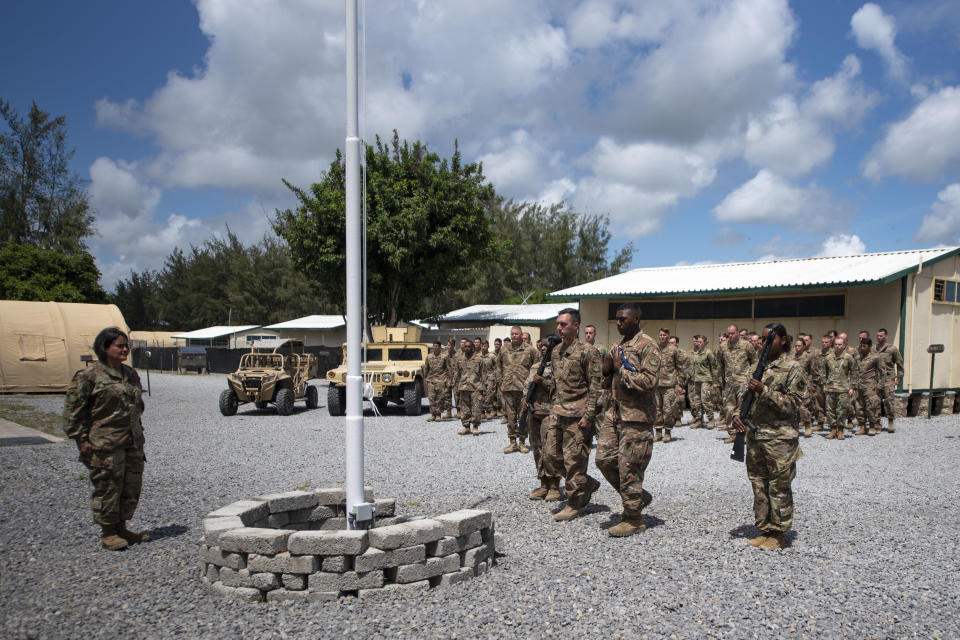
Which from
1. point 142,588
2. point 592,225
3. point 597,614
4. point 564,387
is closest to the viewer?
point 597,614

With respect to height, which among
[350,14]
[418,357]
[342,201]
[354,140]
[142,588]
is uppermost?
[342,201]

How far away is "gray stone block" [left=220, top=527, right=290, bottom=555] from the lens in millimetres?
3850

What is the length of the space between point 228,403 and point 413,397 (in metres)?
3.98

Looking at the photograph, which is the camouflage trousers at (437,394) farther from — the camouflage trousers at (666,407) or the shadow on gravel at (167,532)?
the shadow on gravel at (167,532)

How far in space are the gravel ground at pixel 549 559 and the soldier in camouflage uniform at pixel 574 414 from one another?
0.29 meters

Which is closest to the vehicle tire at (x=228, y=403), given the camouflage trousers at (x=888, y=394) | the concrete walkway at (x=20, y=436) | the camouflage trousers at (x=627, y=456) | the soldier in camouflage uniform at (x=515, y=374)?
the concrete walkway at (x=20, y=436)

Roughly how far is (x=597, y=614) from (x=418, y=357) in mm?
11565

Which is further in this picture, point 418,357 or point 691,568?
A: point 418,357

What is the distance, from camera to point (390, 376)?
13984 millimetres

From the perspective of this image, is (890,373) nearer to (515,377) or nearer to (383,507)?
(515,377)

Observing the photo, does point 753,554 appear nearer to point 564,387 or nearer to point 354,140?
point 564,387

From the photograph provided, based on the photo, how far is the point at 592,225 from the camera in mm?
44094

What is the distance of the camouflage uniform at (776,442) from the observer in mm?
4695

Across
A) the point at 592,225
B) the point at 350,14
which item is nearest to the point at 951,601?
the point at 350,14
